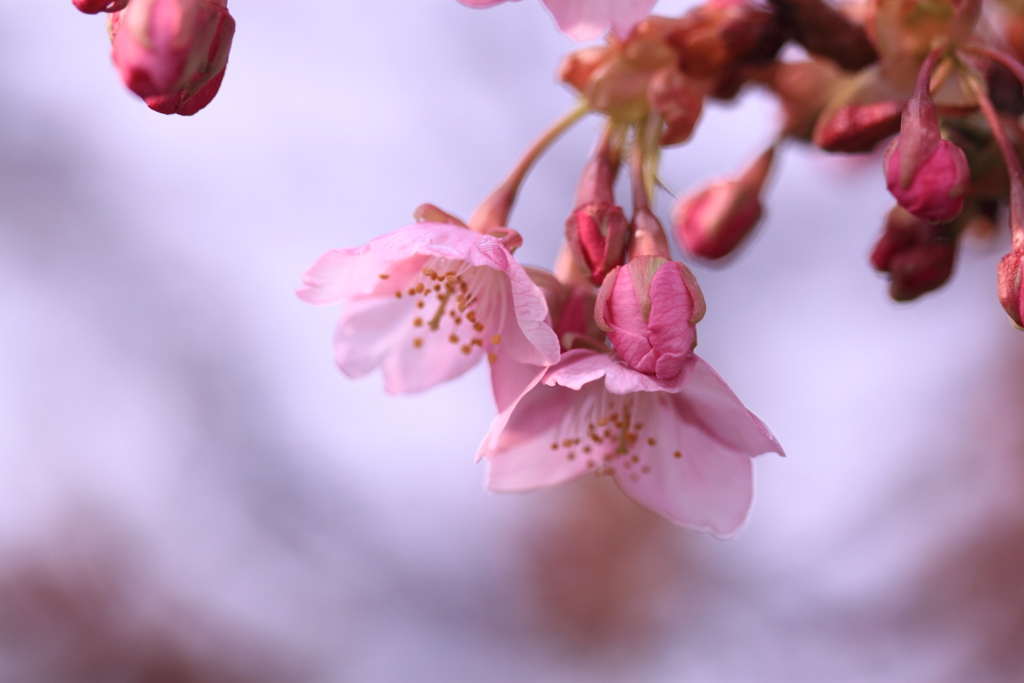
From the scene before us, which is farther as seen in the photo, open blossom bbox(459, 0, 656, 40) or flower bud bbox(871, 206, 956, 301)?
flower bud bbox(871, 206, 956, 301)

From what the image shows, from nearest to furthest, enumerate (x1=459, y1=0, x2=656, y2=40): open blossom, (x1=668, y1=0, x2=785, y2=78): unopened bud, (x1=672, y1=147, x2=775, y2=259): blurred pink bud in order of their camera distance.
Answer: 1. (x1=459, y1=0, x2=656, y2=40): open blossom
2. (x1=668, y1=0, x2=785, y2=78): unopened bud
3. (x1=672, y1=147, x2=775, y2=259): blurred pink bud

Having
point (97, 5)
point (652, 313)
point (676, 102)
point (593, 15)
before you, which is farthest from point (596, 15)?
point (97, 5)

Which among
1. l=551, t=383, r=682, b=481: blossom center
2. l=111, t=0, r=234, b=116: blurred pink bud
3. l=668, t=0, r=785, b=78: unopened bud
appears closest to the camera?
l=111, t=0, r=234, b=116: blurred pink bud

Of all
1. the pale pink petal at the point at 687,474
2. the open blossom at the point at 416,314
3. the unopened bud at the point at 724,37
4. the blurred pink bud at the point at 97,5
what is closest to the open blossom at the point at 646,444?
the pale pink petal at the point at 687,474

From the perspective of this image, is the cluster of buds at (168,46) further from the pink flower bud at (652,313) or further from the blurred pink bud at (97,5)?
the pink flower bud at (652,313)

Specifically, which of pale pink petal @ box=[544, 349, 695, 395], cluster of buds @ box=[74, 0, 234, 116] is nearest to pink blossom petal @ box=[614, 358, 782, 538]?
pale pink petal @ box=[544, 349, 695, 395]

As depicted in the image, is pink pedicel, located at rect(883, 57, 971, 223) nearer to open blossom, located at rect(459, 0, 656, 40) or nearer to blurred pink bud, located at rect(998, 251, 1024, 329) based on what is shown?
blurred pink bud, located at rect(998, 251, 1024, 329)
